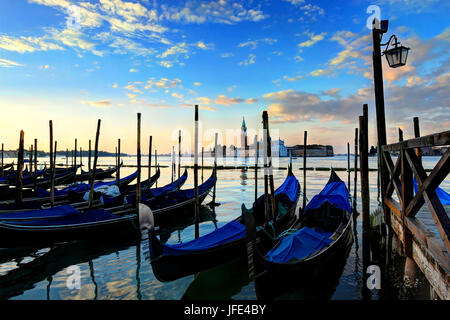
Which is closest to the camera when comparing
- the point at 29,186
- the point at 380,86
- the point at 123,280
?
the point at 123,280

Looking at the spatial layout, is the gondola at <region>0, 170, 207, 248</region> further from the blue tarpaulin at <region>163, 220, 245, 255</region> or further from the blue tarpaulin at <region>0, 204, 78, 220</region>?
the blue tarpaulin at <region>163, 220, 245, 255</region>

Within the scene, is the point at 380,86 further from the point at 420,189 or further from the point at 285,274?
the point at 285,274

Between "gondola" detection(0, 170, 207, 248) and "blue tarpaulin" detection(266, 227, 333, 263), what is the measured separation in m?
4.97

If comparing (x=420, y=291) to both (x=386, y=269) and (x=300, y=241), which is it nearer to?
(x=386, y=269)

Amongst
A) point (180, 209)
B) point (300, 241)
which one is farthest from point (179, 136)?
point (300, 241)

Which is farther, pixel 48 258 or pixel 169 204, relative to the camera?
pixel 169 204

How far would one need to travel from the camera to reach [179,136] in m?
14.5

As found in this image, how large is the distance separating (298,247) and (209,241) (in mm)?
1710

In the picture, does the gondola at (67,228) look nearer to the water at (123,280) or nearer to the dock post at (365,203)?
the water at (123,280)

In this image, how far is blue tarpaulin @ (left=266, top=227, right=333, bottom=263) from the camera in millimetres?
4473

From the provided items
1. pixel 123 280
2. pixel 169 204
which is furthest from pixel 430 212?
pixel 169 204

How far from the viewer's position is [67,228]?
6.96 metres

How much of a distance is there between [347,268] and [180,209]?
22.0 feet
